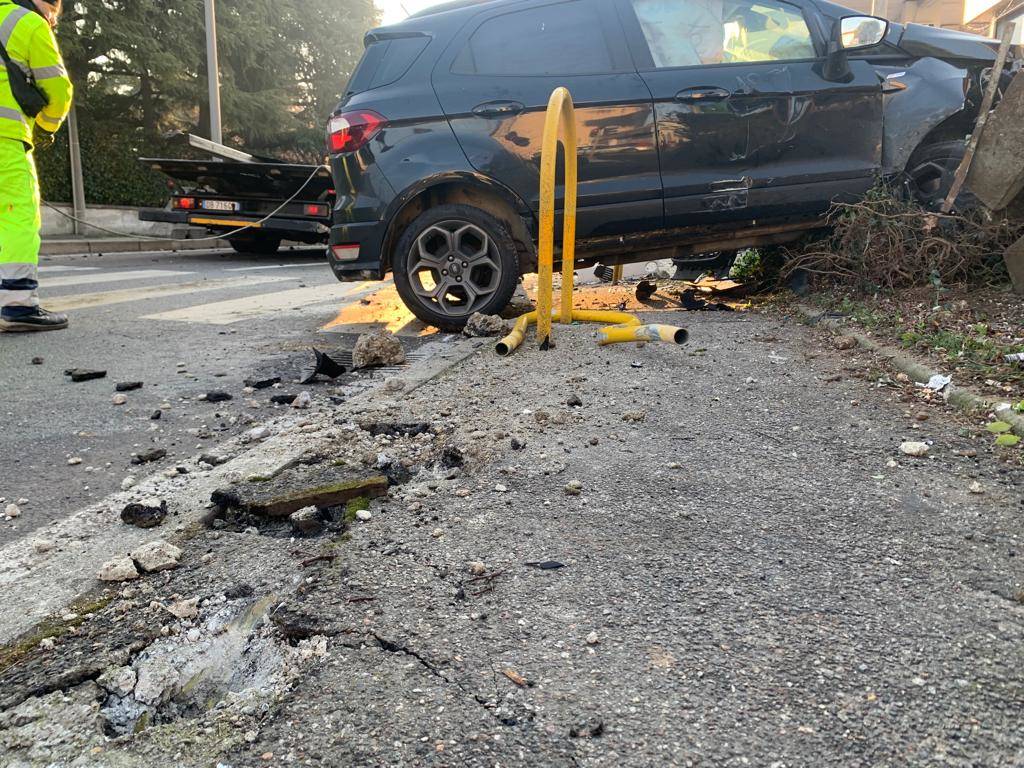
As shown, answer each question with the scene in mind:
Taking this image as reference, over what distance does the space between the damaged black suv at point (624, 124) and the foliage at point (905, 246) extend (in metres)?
0.29

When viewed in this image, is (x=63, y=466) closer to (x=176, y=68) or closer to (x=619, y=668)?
(x=619, y=668)

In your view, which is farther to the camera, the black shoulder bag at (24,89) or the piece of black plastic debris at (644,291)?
the piece of black plastic debris at (644,291)

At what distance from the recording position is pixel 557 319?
5.25 m

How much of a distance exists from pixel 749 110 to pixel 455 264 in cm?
221

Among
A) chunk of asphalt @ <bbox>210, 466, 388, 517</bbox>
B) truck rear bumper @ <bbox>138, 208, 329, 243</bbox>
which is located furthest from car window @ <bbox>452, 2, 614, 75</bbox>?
truck rear bumper @ <bbox>138, 208, 329, 243</bbox>

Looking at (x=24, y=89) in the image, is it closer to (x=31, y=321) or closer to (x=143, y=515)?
(x=31, y=321)

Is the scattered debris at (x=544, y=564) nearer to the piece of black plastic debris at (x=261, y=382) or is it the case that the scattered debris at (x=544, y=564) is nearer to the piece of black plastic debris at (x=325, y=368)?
the piece of black plastic debris at (x=261, y=382)

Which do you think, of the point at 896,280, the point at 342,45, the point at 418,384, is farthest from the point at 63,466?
the point at 342,45

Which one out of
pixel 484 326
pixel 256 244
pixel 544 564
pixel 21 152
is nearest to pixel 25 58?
pixel 21 152

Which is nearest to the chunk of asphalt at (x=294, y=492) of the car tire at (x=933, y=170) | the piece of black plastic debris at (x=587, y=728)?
the piece of black plastic debris at (x=587, y=728)

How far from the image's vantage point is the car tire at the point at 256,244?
12508mm

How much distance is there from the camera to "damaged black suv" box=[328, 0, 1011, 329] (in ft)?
17.3

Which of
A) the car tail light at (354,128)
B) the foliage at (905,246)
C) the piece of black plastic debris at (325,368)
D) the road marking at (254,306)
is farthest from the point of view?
the road marking at (254,306)

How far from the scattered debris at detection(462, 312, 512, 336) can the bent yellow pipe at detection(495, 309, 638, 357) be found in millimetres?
298
